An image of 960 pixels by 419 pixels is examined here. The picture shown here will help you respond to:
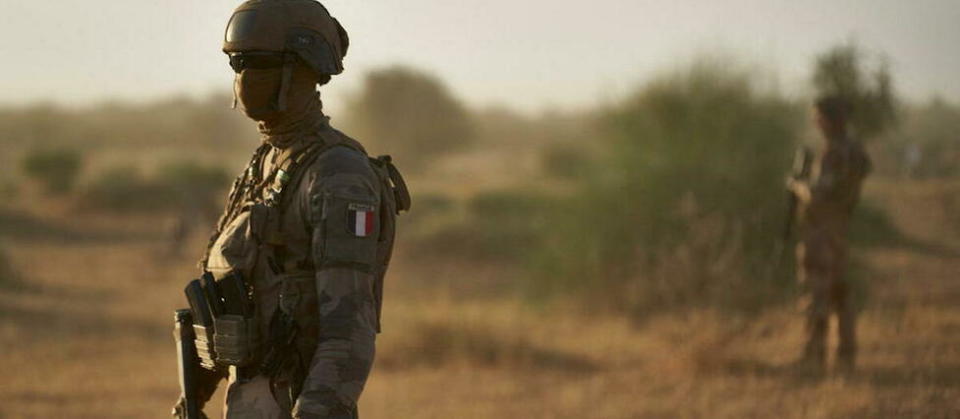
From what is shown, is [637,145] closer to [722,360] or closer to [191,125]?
[722,360]

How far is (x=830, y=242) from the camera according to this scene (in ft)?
26.6

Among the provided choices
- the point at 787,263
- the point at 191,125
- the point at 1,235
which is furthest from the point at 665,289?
the point at 191,125

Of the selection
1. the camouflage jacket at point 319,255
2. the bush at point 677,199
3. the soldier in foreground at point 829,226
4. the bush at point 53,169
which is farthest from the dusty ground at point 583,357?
the bush at point 53,169

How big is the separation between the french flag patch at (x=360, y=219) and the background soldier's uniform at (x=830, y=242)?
5748mm

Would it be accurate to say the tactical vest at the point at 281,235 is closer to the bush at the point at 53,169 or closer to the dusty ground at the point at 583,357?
the dusty ground at the point at 583,357

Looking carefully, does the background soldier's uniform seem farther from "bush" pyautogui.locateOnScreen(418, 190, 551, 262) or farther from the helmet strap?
"bush" pyautogui.locateOnScreen(418, 190, 551, 262)

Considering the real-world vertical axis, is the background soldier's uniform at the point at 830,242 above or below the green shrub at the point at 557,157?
below

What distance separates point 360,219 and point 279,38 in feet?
1.70

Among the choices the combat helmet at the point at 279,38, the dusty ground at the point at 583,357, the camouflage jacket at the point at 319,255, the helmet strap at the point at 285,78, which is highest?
the combat helmet at the point at 279,38

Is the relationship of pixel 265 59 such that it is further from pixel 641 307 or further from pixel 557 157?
pixel 557 157

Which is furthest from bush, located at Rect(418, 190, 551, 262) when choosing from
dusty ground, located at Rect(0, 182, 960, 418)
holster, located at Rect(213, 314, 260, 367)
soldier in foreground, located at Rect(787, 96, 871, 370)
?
holster, located at Rect(213, 314, 260, 367)

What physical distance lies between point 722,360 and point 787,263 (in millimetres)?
2916

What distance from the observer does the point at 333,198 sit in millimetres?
2674

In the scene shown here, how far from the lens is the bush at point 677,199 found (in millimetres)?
11031
